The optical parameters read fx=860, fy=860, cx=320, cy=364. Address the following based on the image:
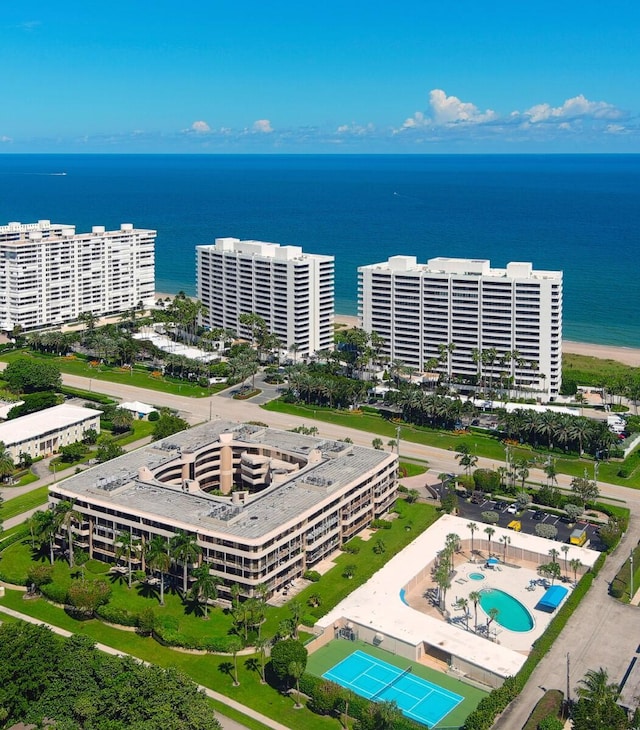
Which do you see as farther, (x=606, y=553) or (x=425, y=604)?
(x=606, y=553)

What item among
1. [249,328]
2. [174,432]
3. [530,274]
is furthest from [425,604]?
[249,328]

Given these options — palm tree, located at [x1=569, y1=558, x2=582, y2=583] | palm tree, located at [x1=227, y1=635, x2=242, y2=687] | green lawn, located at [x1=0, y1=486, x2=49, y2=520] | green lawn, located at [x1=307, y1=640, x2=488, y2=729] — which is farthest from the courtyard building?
palm tree, located at [x1=569, y1=558, x2=582, y2=583]

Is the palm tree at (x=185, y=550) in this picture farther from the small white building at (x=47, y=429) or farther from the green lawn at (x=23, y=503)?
the small white building at (x=47, y=429)

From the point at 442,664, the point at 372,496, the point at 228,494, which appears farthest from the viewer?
the point at 228,494

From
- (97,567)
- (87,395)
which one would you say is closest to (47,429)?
(87,395)

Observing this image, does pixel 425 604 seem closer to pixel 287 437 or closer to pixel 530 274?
pixel 287 437

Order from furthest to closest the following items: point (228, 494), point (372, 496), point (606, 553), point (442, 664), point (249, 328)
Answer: point (249, 328) → point (228, 494) → point (372, 496) → point (606, 553) → point (442, 664)

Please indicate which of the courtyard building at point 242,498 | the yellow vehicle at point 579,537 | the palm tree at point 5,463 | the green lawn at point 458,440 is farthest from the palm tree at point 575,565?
the palm tree at point 5,463
